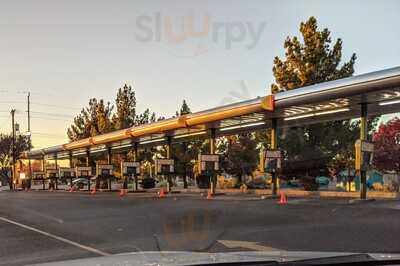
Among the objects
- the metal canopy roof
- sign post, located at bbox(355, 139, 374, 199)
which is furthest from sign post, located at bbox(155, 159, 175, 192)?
sign post, located at bbox(355, 139, 374, 199)

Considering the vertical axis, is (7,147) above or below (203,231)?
above

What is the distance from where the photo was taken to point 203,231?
12508mm

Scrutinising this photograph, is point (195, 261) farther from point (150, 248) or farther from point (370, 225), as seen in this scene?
point (370, 225)

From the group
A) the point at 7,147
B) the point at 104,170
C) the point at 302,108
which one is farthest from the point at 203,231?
the point at 7,147

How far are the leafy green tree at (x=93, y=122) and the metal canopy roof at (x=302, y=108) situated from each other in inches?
1034

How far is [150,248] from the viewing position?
998cm

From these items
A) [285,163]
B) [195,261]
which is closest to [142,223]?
[195,261]

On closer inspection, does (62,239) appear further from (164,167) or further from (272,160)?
(164,167)

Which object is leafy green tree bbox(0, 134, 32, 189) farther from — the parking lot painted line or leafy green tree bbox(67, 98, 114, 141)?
the parking lot painted line

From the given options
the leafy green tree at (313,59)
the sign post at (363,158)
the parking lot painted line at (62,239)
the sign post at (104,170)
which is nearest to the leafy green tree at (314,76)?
the leafy green tree at (313,59)

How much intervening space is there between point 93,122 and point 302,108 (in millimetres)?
45988

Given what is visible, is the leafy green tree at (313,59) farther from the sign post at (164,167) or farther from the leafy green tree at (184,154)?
the leafy green tree at (184,154)

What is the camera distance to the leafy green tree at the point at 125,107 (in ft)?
186

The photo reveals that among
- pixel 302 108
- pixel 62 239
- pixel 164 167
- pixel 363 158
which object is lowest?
pixel 62 239
